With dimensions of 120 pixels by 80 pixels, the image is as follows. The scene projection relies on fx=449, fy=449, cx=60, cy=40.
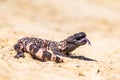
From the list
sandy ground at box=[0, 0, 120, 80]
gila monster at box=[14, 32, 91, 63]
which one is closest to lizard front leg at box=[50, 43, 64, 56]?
gila monster at box=[14, 32, 91, 63]

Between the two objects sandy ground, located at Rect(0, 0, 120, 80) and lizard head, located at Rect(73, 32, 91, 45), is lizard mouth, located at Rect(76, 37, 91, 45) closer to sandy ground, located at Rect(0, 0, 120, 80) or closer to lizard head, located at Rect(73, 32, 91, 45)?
lizard head, located at Rect(73, 32, 91, 45)

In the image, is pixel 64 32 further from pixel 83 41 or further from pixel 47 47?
pixel 83 41

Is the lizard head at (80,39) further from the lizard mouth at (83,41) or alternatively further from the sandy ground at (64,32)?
the sandy ground at (64,32)

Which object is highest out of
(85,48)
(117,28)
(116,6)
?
(116,6)

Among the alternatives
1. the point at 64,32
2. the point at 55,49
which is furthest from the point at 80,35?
the point at 64,32

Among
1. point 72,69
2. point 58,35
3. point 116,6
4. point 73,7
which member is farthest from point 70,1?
point 72,69

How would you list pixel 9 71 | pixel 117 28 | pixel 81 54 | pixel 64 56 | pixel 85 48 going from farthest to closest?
pixel 117 28 < pixel 85 48 < pixel 81 54 < pixel 64 56 < pixel 9 71

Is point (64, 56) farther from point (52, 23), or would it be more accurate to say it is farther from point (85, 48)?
point (52, 23)
